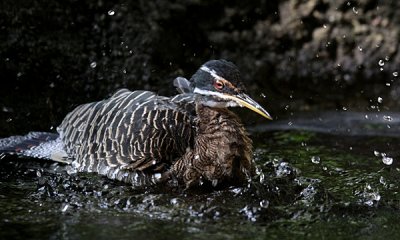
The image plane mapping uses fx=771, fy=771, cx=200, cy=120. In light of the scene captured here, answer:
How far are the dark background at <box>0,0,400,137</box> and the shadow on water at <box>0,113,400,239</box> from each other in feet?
5.85

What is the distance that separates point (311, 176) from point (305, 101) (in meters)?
3.09

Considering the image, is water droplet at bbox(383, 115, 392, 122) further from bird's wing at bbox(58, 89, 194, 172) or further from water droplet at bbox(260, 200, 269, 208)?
water droplet at bbox(260, 200, 269, 208)

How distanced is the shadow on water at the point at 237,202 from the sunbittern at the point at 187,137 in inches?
6.3

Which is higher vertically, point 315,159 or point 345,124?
point 345,124

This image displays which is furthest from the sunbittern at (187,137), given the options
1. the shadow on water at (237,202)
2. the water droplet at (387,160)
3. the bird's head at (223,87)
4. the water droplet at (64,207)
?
the water droplet at (387,160)

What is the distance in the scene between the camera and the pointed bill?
630cm

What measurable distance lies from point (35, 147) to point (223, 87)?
89.6 inches

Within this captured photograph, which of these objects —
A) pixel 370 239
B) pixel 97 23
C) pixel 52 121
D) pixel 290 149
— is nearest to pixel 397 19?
pixel 290 149

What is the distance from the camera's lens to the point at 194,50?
10242 millimetres

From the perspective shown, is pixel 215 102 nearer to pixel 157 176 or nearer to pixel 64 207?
pixel 157 176

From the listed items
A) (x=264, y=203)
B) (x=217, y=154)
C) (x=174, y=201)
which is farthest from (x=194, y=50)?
(x=264, y=203)

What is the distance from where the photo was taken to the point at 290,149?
801cm

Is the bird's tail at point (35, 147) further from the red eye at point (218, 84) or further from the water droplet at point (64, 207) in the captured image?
the red eye at point (218, 84)

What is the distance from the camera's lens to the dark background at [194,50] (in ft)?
30.0
